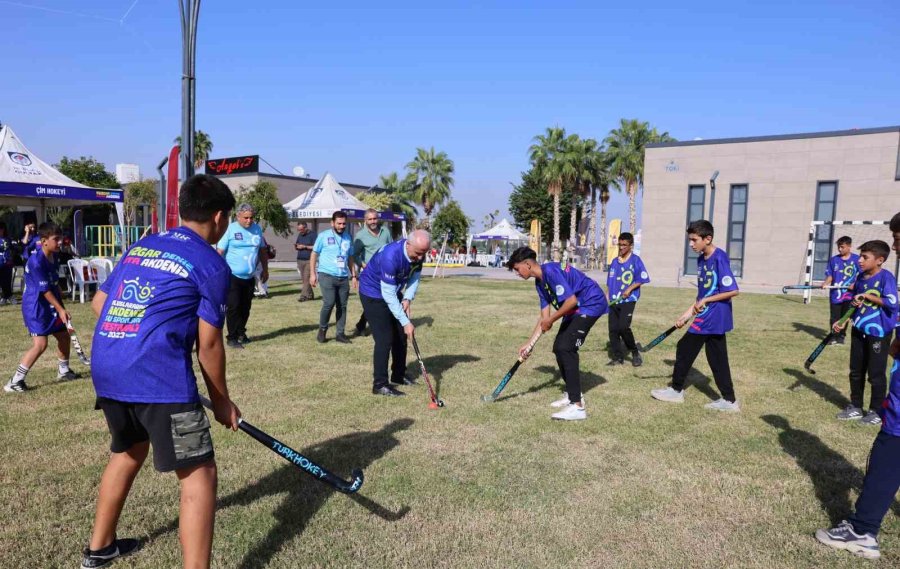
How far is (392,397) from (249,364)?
2.51m

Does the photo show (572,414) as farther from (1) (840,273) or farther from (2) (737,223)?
(2) (737,223)

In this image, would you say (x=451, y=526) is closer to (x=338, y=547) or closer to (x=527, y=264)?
(x=338, y=547)

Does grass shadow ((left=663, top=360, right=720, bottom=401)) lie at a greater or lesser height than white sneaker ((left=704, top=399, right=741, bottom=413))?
lesser

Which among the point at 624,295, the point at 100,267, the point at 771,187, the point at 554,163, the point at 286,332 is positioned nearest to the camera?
the point at 624,295

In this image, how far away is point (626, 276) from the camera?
815cm

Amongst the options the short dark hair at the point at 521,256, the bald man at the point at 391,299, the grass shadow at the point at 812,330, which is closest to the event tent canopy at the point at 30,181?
the bald man at the point at 391,299

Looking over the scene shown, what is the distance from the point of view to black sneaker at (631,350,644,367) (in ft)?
26.5

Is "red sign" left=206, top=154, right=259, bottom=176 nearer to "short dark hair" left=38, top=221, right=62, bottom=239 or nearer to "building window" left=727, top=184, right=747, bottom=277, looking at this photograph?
"building window" left=727, top=184, right=747, bottom=277

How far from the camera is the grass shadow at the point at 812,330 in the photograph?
37.1 feet

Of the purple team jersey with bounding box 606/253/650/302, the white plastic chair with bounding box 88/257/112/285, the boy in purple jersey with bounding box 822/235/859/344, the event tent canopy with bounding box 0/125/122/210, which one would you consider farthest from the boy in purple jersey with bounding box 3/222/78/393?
the boy in purple jersey with bounding box 822/235/859/344

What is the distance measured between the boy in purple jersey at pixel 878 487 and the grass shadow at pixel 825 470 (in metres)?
0.40

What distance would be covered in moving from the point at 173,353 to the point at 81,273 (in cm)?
1349

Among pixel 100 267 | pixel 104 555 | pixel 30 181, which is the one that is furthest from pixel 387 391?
pixel 30 181

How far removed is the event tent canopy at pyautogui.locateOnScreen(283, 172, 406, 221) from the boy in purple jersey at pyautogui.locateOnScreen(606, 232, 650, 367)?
14401mm
